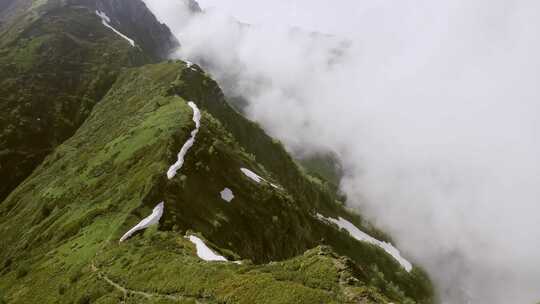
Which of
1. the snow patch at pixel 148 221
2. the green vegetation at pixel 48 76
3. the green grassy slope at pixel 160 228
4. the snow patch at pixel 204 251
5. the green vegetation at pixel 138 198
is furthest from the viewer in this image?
the green vegetation at pixel 48 76

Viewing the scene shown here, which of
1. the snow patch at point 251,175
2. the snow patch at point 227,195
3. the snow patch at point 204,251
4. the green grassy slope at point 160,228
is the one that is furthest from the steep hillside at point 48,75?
the snow patch at point 204,251

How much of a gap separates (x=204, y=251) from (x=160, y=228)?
755 cm

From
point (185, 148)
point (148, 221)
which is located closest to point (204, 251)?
point (148, 221)

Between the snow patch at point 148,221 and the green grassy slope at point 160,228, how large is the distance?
908 millimetres

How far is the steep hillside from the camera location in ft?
406

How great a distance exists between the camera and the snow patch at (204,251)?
152ft

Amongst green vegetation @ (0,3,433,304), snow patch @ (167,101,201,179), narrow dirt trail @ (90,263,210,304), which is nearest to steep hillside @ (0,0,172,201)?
green vegetation @ (0,3,433,304)

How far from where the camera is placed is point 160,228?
5278cm

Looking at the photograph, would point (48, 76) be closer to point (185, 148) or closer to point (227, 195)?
point (185, 148)

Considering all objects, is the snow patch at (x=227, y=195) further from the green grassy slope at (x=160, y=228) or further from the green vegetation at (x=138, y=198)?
the green grassy slope at (x=160, y=228)

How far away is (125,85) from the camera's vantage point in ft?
485

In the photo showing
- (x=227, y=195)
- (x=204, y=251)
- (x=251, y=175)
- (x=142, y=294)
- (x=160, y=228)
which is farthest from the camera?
(x=251, y=175)

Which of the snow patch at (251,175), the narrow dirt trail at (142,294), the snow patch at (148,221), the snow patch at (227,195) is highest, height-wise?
the snow patch at (251,175)

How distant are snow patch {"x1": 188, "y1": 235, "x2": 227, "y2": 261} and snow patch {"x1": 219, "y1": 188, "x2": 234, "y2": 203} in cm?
1937
